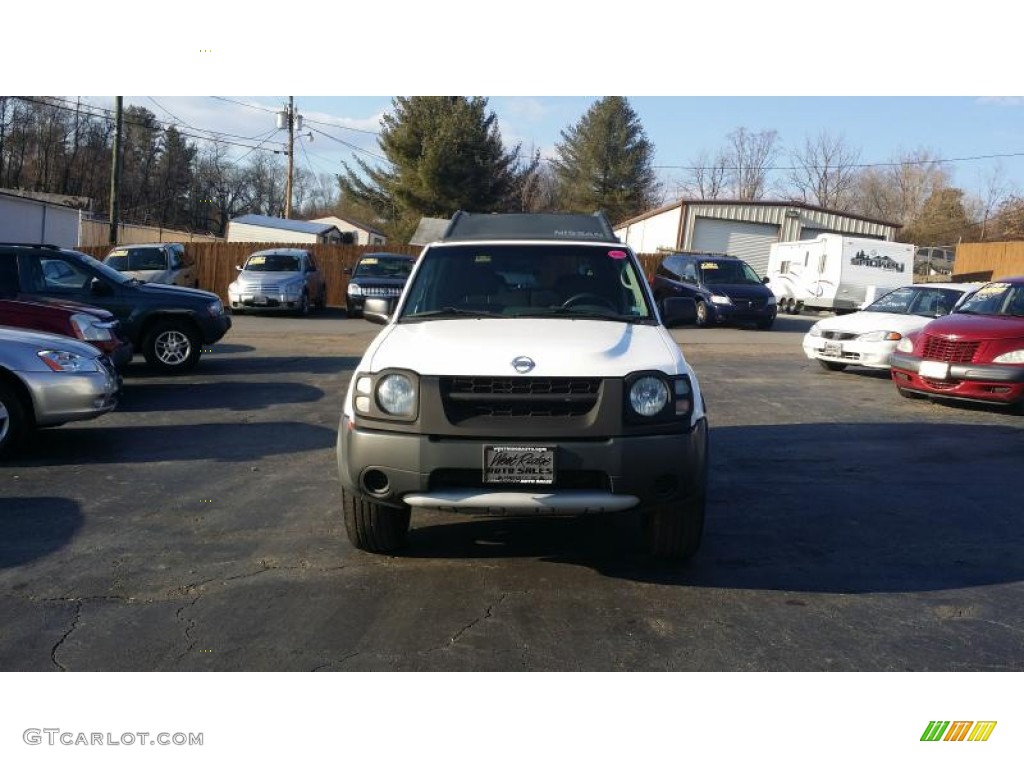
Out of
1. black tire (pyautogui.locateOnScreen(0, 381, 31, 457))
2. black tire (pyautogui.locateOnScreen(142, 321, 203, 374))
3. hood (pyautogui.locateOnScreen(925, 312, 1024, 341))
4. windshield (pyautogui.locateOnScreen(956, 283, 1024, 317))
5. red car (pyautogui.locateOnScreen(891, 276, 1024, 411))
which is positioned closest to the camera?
black tire (pyautogui.locateOnScreen(0, 381, 31, 457))

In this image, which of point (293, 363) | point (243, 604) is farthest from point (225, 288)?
point (243, 604)

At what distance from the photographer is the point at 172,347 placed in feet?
42.0

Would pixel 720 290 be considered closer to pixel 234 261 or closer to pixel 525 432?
pixel 234 261

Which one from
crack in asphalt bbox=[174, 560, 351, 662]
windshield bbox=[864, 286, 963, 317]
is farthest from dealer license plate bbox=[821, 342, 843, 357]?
crack in asphalt bbox=[174, 560, 351, 662]

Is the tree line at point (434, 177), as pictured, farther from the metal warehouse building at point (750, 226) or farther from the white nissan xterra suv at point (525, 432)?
the white nissan xterra suv at point (525, 432)

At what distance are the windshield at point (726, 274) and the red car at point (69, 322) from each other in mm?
15353

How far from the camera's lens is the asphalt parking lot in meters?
3.91

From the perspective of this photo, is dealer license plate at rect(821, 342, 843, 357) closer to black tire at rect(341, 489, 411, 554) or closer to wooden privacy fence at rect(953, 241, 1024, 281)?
black tire at rect(341, 489, 411, 554)

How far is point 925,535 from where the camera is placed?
18.6 ft

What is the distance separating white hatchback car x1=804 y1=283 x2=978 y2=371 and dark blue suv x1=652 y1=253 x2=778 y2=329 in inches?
285

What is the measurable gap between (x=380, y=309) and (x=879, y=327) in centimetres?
968

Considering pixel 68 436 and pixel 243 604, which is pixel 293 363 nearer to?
pixel 68 436

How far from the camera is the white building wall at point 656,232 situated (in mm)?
41062

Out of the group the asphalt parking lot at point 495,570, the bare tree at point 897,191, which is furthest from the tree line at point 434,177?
the asphalt parking lot at point 495,570
